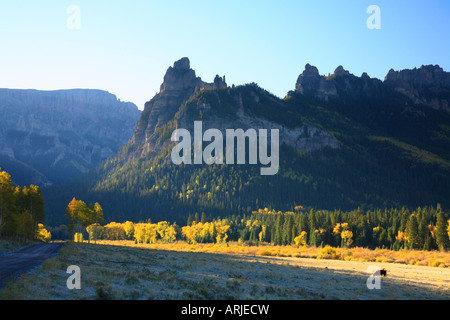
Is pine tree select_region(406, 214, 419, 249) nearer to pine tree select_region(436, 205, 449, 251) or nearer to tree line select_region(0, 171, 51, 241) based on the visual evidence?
pine tree select_region(436, 205, 449, 251)

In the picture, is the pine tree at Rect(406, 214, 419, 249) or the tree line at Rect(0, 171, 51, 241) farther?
the pine tree at Rect(406, 214, 419, 249)

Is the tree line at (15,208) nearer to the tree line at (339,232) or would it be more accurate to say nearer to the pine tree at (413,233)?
the tree line at (339,232)

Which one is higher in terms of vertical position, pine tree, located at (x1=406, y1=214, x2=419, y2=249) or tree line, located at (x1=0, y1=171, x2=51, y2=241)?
tree line, located at (x1=0, y1=171, x2=51, y2=241)

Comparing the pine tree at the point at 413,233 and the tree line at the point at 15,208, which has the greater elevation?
the tree line at the point at 15,208

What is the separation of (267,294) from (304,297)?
2345 millimetres

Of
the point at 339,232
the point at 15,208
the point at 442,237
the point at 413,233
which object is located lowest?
the point at 339,232

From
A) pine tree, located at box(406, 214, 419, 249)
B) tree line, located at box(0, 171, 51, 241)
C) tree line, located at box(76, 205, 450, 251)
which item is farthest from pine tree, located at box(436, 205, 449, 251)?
tree line, located at box(0, 171, 51, 241)

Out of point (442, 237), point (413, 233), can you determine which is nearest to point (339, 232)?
point (413, 233)

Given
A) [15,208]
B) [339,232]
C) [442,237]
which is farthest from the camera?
[339,232]

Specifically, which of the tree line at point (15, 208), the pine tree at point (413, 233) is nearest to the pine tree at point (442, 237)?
the pine tree at point (413, 233)

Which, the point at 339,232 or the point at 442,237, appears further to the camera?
the point at 339,232

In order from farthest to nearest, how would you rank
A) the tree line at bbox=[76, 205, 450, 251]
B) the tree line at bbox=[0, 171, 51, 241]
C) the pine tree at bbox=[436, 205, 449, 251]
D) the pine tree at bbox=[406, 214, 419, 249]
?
the tree line at bbox=[76, 205, 450, 251], the pine tree at bbox=[406, 214, 419, 249], the pine tree at bbox=[436, 205, 449, 251], the tree line at bbox=[0, 171, 51, 241]

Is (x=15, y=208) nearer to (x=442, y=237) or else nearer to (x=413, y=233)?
(x=413, y=233)
